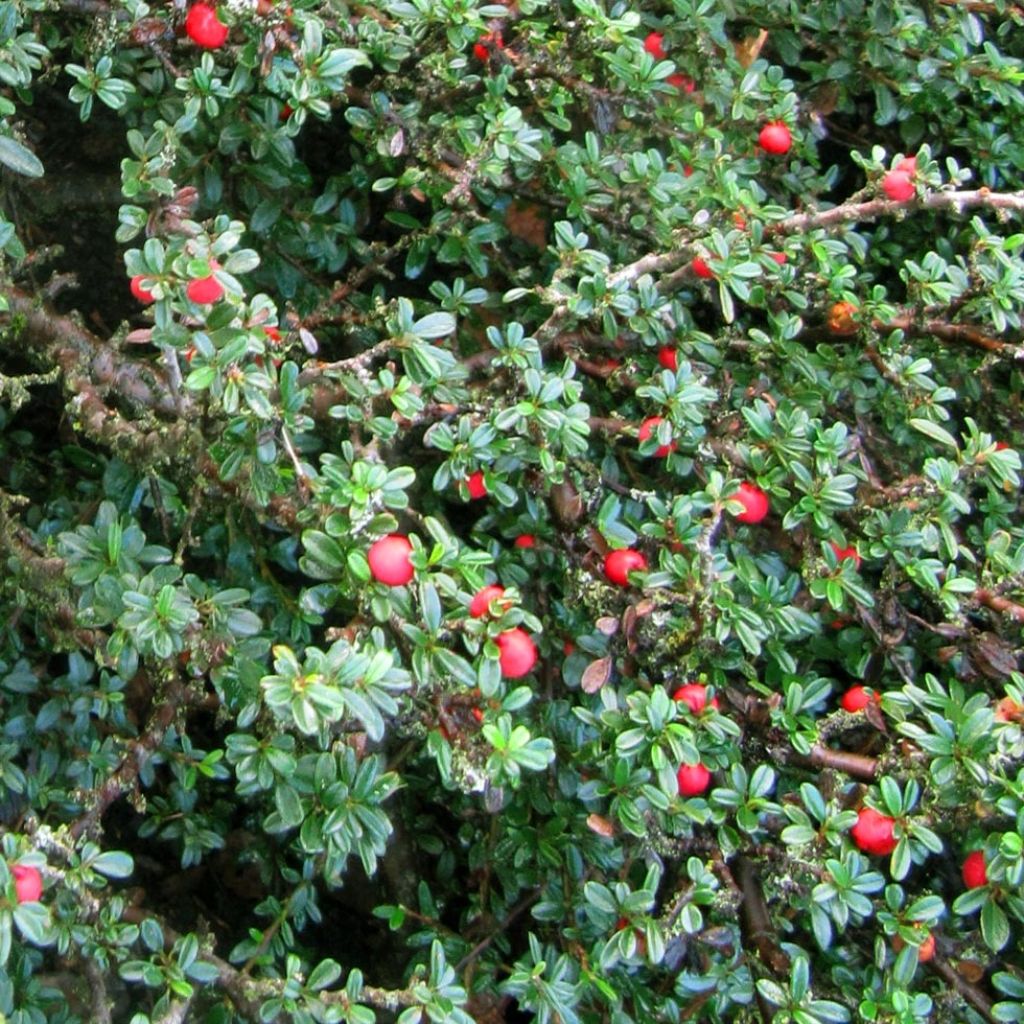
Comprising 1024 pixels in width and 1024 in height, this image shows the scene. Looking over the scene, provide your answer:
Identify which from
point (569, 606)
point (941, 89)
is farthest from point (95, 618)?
point (941, 89)

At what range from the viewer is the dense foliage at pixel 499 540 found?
4.37 ft

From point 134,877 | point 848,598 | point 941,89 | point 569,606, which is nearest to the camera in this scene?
point 569,606

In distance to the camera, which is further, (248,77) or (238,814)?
(238,814)

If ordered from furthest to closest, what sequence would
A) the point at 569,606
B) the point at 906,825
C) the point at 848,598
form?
the point at 848,598
the point at 569,606
the point at 906,825

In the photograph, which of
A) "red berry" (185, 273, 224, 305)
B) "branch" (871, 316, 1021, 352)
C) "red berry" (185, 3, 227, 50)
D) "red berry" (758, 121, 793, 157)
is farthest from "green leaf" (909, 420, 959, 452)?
"red berry" (185, 3, 227, 50)

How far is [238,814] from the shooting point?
78.2 inches

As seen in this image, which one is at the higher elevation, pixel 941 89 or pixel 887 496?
pixel 941 89

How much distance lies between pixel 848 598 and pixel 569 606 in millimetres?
452

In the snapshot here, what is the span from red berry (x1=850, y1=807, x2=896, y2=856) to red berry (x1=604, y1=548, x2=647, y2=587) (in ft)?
1.37

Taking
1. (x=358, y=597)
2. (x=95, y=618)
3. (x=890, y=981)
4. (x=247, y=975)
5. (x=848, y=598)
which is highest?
(x=358, y=597)

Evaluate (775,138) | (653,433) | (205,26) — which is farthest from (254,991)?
(775,138)

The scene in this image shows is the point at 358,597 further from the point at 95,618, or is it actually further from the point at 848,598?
the point at 848,598

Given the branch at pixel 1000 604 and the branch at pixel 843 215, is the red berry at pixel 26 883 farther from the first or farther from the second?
the branch at pixel 1000 604

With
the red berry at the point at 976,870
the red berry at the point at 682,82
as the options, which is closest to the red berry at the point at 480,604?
the red berry at the point at 976,870
